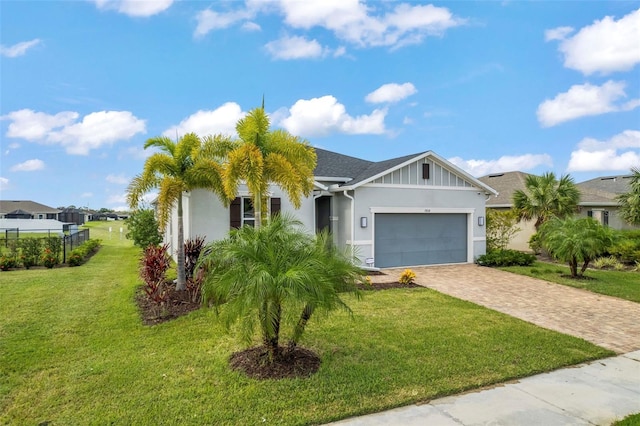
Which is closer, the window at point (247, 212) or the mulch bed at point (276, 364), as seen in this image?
the mulch bed at point (276, 364)

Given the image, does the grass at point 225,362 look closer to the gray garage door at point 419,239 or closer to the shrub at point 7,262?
the gray garage door at point 419,239

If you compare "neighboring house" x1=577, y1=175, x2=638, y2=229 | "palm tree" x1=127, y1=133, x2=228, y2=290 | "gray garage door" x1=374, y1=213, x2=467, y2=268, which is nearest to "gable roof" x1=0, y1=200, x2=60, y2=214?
"palm tree" x1=127, y1=133, x2=228, y2=290

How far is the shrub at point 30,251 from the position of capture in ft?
46.1

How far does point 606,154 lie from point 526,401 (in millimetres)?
21029

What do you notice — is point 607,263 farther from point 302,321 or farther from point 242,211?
point 302,321

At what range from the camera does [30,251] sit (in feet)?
47.7

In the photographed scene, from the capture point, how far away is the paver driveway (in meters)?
7.00

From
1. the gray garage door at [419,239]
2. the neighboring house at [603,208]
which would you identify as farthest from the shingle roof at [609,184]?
the gray garage door at [419,239]

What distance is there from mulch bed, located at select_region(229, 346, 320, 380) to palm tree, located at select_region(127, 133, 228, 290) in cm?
476

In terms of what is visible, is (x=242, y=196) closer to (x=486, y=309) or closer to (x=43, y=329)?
(x=43, y=329)

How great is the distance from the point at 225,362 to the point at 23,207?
65714mm

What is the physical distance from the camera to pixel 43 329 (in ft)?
22.2

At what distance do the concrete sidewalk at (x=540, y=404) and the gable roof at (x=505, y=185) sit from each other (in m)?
18.1

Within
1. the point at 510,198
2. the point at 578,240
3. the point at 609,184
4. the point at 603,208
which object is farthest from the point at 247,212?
the point at 609,184
